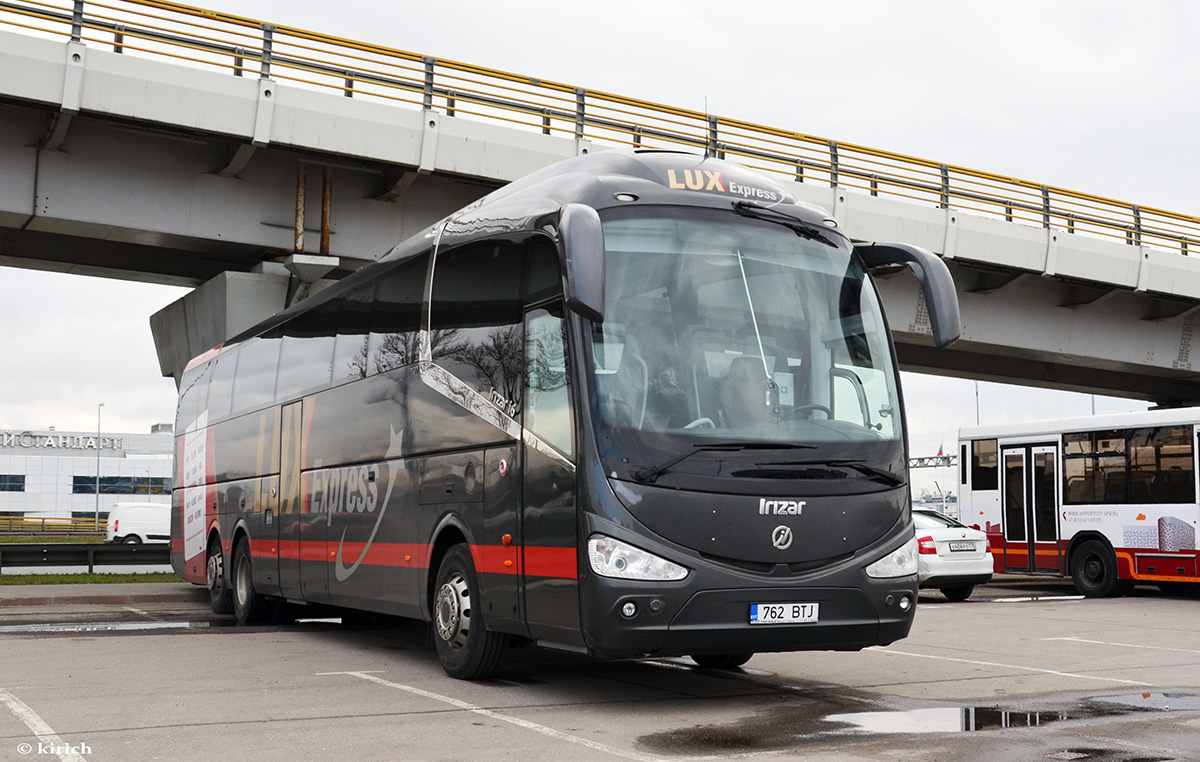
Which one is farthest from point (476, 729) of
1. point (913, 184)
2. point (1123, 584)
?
point (913, 184)

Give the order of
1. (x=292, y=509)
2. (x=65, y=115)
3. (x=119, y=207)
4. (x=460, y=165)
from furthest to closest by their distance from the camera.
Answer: (x=460, y=165), (x=119, y=207), (x=65, y=115), (x=292, y=509)

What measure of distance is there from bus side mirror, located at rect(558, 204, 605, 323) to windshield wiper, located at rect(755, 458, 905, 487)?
1.62m

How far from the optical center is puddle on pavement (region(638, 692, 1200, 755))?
6.81m

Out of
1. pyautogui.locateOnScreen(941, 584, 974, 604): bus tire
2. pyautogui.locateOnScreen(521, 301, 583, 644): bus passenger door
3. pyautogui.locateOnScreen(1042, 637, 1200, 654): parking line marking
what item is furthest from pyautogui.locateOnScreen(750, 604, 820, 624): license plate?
pyautogui.locateOnScreen(941, 584, 974, 604): bus tire

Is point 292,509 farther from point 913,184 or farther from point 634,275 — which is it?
point 913,184

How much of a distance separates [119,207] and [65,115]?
1794mm

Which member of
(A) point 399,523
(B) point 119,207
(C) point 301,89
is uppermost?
(C) point 301,89

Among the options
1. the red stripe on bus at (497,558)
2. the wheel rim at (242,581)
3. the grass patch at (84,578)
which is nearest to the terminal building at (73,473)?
the grass patch at (84,578)

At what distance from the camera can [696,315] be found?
8195 mm

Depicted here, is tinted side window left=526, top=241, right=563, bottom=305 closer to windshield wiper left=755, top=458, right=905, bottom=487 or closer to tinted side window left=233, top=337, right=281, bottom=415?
windshield wiper left=755, top=458, right=905, bottom=487

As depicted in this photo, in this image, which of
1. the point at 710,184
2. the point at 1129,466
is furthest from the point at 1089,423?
the point at 710,184

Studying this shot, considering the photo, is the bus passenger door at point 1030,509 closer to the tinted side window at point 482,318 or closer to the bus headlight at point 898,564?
the bus headlight at point 898,564

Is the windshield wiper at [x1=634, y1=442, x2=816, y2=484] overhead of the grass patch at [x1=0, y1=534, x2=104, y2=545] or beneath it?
overhead

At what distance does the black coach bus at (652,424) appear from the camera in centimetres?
770
